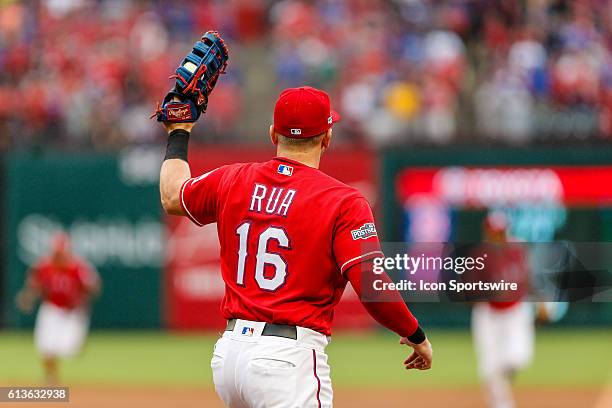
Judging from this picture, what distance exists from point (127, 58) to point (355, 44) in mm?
4211

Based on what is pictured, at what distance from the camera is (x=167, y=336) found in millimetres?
19953

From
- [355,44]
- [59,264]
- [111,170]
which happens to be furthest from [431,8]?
[59,264]

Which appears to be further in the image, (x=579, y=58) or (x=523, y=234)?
(x=579, y=58)

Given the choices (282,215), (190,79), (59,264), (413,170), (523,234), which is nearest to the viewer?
(282,215)

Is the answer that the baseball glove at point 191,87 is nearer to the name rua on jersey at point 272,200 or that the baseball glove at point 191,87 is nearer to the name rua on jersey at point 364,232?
the name rua on jersey at point 272,200

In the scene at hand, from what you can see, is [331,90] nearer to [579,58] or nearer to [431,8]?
[431,8]

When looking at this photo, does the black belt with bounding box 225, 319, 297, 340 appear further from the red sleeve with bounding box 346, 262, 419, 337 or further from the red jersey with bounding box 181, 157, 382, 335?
the red sleeve with bounding box 346, 262, 419, 337

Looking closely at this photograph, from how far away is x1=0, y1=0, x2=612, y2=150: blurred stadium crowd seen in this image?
62.3 ft

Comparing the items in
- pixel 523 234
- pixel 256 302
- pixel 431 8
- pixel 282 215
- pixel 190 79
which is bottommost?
pixel 523 234

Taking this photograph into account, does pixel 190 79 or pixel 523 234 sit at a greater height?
pixel 190 79

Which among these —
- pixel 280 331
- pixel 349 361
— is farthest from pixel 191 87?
pixel 349 361

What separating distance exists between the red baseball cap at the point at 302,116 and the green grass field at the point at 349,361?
9.79 m

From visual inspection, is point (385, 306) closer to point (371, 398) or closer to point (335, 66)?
point (371, 398)

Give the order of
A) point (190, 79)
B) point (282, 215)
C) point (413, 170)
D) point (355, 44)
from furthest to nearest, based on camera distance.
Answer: point (355, 44), point (413, 170), point (190, 79), point (282, 215)
